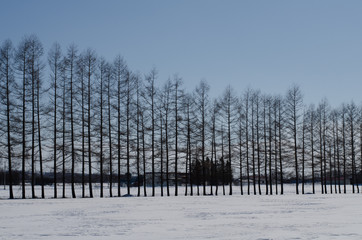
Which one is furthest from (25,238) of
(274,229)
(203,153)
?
(203,153)

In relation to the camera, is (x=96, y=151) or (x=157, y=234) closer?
(x=157, y=234)

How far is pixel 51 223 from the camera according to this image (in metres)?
13.2

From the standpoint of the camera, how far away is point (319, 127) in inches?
2098

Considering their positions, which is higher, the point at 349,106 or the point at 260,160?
A: the point at 349,106

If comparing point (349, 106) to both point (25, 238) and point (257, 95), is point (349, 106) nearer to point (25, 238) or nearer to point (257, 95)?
point (257, 95)

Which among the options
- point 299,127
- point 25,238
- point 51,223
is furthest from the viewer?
point 299,127

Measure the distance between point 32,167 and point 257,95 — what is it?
2824cm

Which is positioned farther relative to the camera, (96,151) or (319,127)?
(319,127)

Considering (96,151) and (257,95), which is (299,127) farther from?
(96,151)

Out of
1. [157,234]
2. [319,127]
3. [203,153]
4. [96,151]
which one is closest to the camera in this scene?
[157,234]

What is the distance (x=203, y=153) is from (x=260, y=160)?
878 cm

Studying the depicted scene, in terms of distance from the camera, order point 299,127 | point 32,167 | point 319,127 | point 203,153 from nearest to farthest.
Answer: point 32,167 < point 203,153 < point 299,127 < point 319,127

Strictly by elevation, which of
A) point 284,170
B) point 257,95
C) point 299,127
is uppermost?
point 257,95

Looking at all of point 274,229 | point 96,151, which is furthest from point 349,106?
point 274,229
